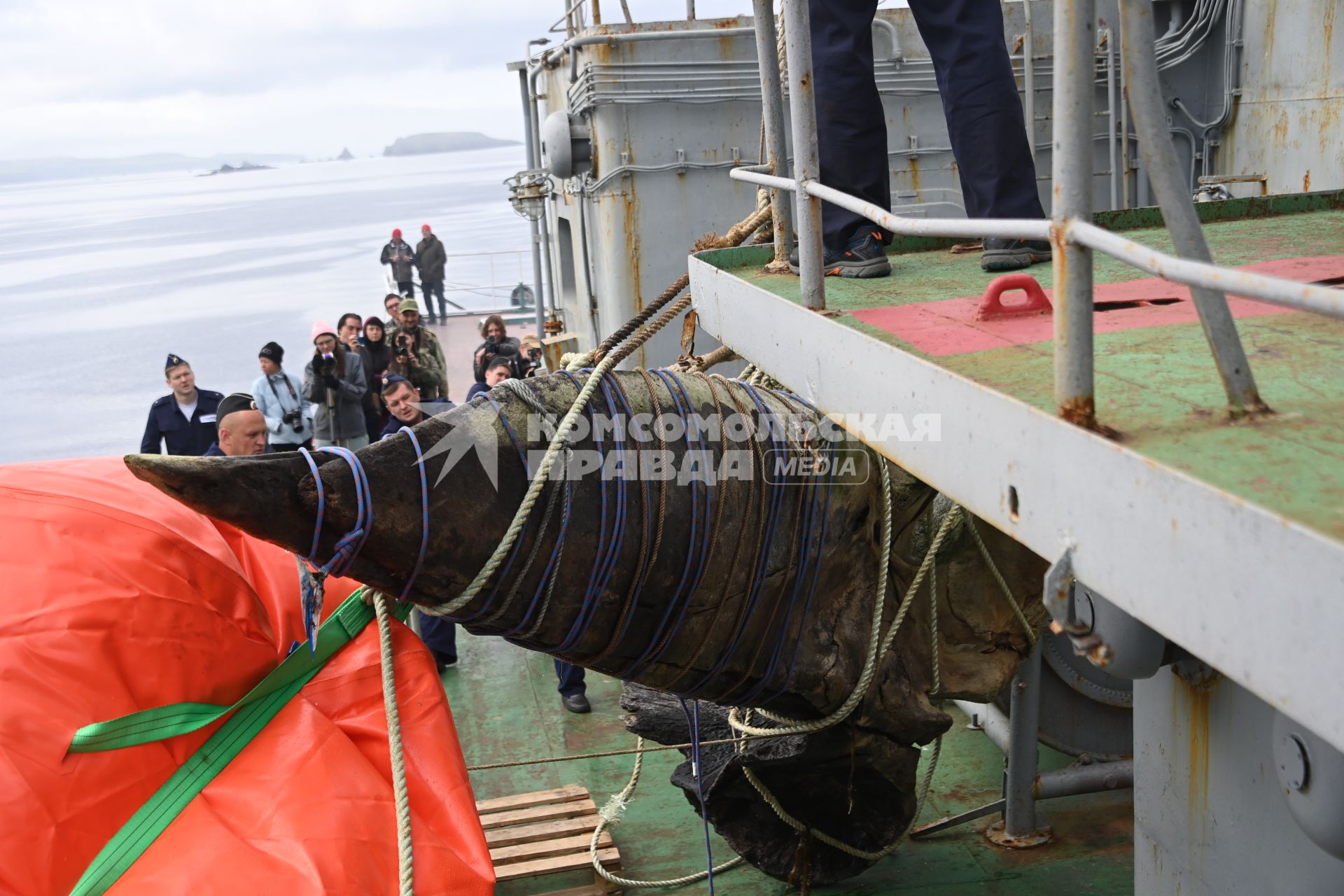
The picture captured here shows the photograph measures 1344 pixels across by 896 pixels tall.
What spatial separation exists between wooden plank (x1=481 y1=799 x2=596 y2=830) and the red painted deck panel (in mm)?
3324

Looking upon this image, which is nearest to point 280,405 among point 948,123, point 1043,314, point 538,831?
point 538,831

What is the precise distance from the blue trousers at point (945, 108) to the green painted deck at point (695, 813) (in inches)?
111

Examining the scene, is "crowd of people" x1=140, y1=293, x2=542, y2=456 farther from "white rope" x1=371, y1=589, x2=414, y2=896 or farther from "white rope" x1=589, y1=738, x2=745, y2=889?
"white rope" x1=371, y1=589, x2=414, y2=896

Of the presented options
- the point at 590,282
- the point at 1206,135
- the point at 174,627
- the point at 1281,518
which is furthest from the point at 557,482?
the point at 590,282

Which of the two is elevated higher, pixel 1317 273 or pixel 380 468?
pixel 1317 273

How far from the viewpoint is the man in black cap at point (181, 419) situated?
7527mm

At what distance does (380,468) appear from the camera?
2688 millimetres

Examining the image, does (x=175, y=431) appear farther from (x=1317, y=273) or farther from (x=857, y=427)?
(x=1317, y=273)

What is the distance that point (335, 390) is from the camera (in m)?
8.41

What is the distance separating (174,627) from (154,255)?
125 ft

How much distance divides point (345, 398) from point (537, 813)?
13.2ft

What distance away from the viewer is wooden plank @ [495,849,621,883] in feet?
16.5

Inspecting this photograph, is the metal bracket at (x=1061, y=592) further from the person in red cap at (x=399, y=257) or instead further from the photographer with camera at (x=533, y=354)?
the person in red cap at (x=399, y=257)

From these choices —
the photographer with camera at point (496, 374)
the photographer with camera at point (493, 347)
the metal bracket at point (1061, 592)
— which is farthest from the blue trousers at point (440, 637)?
the metal bracket at point (1061, 592)
